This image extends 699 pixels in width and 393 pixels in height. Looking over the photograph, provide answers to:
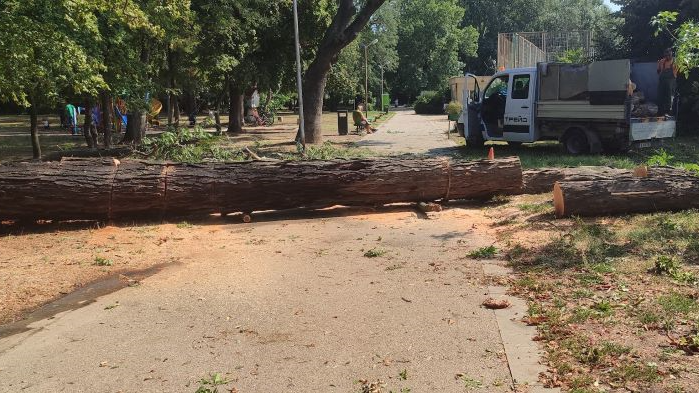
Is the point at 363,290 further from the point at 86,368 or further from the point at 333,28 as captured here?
the point at 333,28

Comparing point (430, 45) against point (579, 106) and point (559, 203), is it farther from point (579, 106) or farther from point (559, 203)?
point (559, 203)

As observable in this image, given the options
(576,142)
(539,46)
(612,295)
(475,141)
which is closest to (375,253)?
(612,295)

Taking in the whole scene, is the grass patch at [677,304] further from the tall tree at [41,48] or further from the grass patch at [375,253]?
the tall tree at [41,48]

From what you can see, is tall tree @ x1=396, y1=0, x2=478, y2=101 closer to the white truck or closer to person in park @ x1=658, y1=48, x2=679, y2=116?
the white truck

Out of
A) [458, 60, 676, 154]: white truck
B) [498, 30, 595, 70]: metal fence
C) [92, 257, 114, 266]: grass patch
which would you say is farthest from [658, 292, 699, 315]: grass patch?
[498, 30, 595, 70]: metal fence

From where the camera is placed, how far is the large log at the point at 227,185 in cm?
857

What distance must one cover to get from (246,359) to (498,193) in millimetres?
6887

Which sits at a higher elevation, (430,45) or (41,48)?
(430,45)

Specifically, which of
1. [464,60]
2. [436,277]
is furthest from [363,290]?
[464,60]

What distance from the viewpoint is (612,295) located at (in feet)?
16.9

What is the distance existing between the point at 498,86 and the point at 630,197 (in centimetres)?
934

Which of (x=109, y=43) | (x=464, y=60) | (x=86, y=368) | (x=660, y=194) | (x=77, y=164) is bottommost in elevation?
(x=86, y=368)

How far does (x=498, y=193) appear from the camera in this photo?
10195 millimetres

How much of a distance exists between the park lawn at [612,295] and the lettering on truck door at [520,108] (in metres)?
8.06
